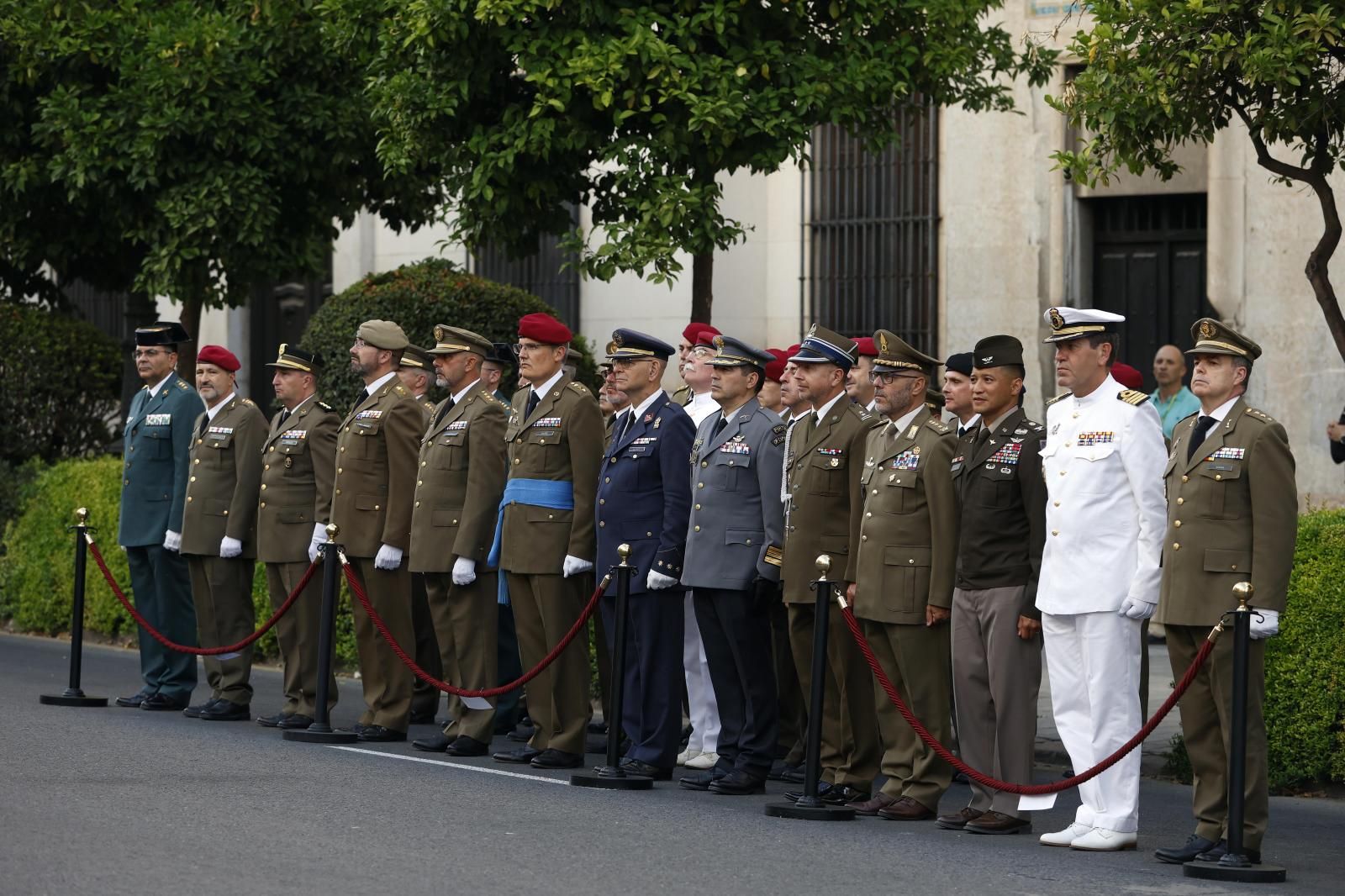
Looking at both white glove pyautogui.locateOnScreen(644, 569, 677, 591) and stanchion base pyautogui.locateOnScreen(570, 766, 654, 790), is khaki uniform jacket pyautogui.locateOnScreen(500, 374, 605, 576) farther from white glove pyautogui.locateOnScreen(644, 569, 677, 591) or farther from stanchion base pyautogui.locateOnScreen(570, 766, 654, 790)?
stanchion base pyautogui.locateOnScreen(570, 766, 654, 790)

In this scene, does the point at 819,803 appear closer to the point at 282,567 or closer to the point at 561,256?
the point at 282,567

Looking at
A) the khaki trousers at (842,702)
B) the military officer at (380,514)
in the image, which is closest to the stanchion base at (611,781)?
the khaki trousers at (842,702)

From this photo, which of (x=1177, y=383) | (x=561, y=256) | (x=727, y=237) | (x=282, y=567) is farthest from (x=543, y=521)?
(x=561, y=256)

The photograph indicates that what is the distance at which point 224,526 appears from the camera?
1271 cm

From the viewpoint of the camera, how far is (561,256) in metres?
22.1

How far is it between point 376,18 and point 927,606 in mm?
7367

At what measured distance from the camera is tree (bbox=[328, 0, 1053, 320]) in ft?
43.1

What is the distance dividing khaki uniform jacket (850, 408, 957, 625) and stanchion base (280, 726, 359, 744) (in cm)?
323

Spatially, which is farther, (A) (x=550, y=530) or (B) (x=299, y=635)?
(B) (x=299, y=635)

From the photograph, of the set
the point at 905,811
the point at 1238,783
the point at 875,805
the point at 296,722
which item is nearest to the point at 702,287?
the point at 296,722

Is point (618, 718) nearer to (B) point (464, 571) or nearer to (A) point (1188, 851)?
(B) point (464, 571)

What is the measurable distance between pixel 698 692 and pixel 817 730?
217 cm

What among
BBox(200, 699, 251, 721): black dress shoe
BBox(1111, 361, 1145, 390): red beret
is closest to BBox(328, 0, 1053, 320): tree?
BBox(1111, 361, 1145, 390): red beret

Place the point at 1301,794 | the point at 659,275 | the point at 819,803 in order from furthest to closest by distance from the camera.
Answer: the point at 659,275 → the point at 1301,794 → the point at 819,803
